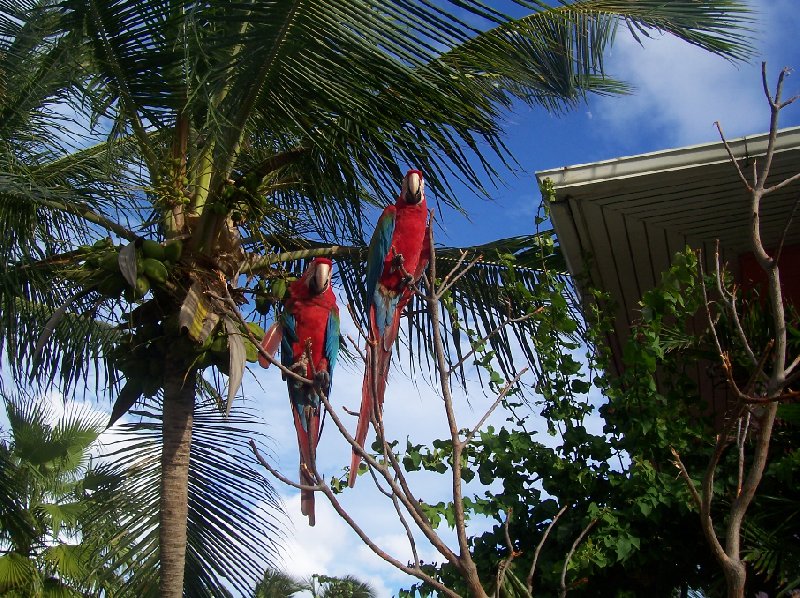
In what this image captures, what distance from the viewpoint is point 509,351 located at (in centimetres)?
610

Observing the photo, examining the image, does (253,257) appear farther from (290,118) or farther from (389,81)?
(389,81)

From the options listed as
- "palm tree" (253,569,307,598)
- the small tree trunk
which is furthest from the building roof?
"palm tree" (253,569,307,598)

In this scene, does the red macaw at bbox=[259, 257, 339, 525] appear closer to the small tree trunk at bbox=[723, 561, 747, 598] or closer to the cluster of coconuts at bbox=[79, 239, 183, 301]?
the cluster of coconuts at bbox=[79, 239, 183, 301]

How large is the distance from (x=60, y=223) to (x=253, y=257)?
56.8 inches

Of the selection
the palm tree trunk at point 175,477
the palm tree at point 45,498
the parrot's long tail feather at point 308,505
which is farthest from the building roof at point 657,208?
the palm tree at point 45,498

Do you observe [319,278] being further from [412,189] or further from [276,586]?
[276,586]

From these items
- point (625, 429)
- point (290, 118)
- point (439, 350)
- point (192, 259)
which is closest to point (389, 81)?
point (290, 118)

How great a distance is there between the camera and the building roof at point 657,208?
4.34m

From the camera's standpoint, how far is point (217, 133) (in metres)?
4.57

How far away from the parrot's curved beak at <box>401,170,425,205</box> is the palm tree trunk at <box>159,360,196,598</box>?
154 cm

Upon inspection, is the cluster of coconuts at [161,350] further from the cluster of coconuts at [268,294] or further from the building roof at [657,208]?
the building roof at [657,208]

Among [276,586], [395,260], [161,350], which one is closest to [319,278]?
[395,260]

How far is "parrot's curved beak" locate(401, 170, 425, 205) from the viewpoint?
4.17 meters

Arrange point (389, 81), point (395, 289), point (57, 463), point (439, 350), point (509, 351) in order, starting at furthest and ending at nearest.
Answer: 1. point (57, 463)
2. point (509, 351)
3. point (389, 81)
4. point (395, 289)
5. point (439, 350)
